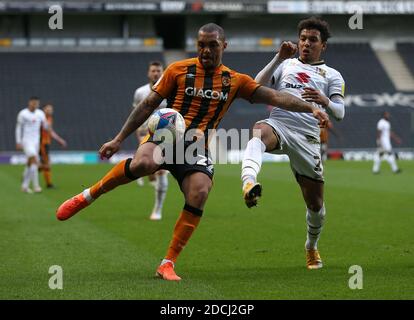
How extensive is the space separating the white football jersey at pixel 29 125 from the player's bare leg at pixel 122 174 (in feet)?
44.4

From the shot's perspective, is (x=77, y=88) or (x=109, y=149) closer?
(x=109, y=149)

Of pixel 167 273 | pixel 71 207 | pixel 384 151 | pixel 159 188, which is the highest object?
pixel 384 151

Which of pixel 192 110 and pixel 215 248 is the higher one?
pixel 192 110

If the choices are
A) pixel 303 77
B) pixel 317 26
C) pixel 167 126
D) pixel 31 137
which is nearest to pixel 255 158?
pixel 167 126

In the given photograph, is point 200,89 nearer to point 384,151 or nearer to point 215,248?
point 215,248

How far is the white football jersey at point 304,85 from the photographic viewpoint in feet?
27.3

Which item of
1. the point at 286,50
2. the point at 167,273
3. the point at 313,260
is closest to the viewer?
the point at 167,273

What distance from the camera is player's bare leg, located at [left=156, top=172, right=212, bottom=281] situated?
24.8ft

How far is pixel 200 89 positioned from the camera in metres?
7.63

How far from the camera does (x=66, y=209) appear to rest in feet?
25.6

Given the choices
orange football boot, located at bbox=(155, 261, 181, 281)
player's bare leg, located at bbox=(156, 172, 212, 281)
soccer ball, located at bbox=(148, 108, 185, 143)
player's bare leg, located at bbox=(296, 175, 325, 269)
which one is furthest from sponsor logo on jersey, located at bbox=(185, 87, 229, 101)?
orange football boot, located at bbox=(155, 261, 181, 281)

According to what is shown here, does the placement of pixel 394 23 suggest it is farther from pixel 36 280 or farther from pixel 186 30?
pixel 36 280

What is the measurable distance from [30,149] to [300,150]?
13.7 meters

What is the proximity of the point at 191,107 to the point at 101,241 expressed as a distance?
3550 mm
